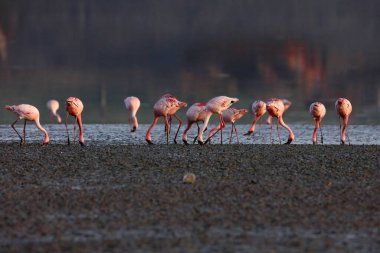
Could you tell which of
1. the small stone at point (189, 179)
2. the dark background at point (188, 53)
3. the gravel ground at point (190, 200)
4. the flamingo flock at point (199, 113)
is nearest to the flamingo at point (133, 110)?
the dark background at point (188, 53)

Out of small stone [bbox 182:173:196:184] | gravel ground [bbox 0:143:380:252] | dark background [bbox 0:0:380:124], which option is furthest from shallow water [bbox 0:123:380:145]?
small stone [bbox 182:173:196:184]

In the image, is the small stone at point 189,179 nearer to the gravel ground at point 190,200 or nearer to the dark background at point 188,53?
the gravel ground at point 190,200

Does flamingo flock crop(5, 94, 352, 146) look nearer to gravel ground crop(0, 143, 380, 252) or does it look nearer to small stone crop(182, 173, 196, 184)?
gravel ground crop(0, 143, 380, 252)

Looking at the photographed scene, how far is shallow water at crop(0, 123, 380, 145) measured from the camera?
18.0m

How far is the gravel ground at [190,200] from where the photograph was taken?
9.45 metres

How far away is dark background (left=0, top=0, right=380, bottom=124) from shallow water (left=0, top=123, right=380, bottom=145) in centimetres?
106

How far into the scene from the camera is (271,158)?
47.6ft

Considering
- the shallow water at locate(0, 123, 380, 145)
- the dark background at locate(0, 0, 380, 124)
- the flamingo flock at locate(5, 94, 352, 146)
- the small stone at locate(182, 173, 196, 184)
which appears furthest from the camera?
the dark background at locate(0, 0, 380, 124)

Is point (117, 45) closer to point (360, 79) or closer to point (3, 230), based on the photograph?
point (360, 79)

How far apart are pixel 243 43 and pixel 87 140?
3746cm

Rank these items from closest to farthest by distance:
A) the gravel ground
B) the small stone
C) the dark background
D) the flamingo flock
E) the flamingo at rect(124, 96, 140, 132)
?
the gravel ground, the small stone, the flamingo flock, the flamingo at rect(124, 96, 140, 132), the dark background

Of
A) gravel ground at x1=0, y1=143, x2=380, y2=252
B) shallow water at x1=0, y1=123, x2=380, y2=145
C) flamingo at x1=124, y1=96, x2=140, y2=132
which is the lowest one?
gravel ground at x1=0, y1=143, x2=380, y2=252

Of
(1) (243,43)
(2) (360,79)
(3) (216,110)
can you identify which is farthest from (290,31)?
(3) (216,110)

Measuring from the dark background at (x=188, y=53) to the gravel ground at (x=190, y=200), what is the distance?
21.8 feet
